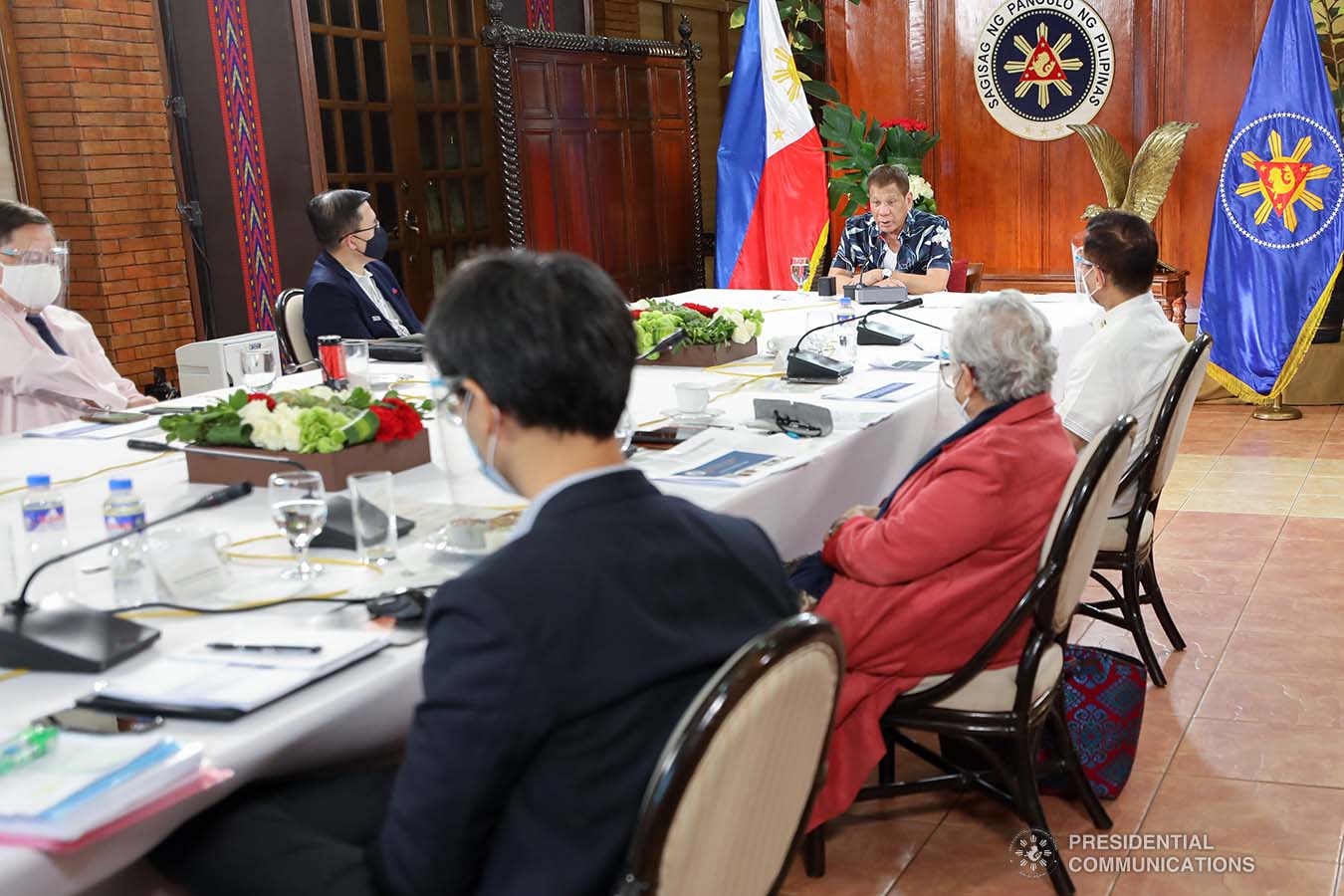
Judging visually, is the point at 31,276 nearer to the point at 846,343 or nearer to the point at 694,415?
the point at 694,415

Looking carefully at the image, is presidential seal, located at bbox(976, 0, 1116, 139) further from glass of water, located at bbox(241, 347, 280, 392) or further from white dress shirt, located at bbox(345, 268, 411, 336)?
glass of water, located at bbox(241, 347, 280, 392)

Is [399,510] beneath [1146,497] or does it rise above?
above

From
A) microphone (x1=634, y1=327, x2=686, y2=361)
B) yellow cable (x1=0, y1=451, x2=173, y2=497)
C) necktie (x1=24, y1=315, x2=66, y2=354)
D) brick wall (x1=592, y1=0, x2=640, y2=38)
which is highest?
brick wall (x1=592, y1=0, x2=640, y2=38)

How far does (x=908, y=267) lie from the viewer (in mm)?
5594

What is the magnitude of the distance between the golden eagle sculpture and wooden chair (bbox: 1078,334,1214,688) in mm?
3780

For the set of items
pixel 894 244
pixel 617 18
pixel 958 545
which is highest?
pixel 617 18

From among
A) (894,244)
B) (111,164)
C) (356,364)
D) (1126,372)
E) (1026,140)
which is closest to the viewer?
(1126,372)

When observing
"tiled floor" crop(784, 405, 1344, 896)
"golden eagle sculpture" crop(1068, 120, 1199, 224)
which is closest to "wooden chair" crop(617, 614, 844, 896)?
"tiled floor" crop(784, 405, 1344, 896)

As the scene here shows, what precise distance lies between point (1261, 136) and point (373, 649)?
5.89 meters

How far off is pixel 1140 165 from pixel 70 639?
20.2 ft

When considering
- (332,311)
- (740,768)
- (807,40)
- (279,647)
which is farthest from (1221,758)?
(807,40)

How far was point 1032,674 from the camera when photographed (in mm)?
2254

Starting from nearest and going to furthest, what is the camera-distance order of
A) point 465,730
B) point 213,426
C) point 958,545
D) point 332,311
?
point 465,730, point 958,545, point 213,426, point 332,311

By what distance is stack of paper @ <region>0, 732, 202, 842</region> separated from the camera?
1.22 metres
